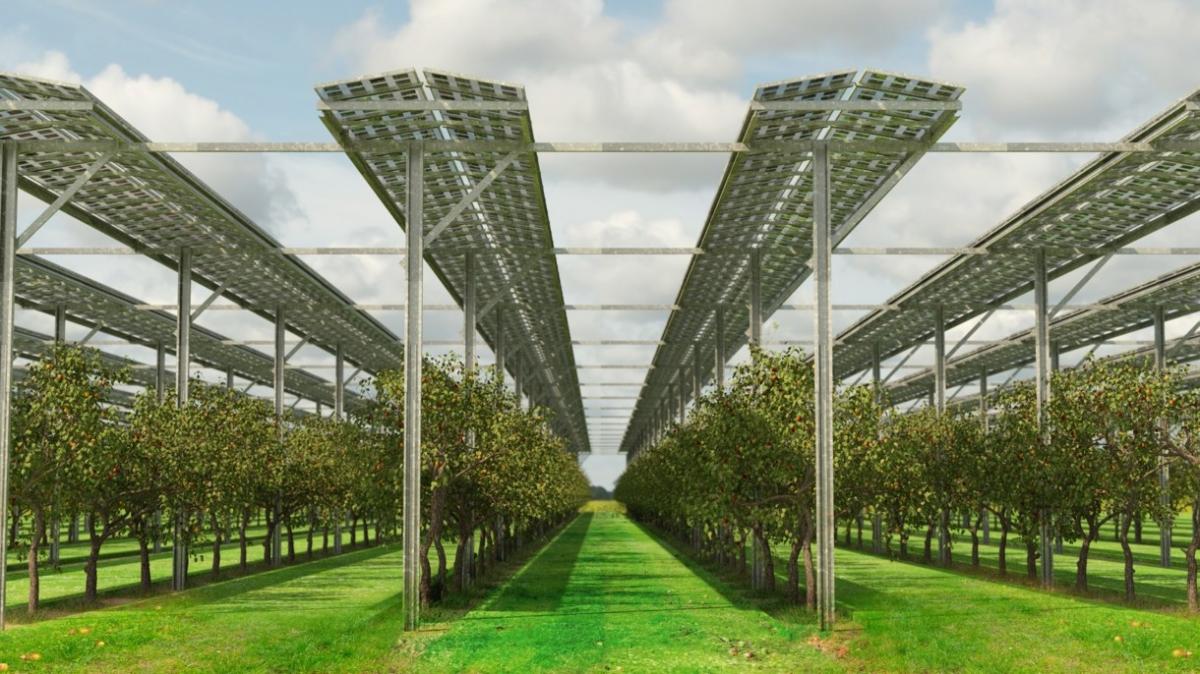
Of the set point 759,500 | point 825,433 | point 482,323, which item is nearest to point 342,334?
point 482,323

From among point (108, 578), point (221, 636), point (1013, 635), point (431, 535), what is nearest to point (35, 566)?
point (221, 636)

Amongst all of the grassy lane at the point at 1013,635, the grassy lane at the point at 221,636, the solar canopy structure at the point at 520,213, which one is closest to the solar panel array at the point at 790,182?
the solar canopy structure at the point at 520,213

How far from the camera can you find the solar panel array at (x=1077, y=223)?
28328 millimetres

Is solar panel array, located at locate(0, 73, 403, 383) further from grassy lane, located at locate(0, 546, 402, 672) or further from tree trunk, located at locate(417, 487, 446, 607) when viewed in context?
grassy lane, located at locate(0, 546, 402, 672)

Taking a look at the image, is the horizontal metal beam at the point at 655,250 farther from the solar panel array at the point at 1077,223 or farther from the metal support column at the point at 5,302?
the metal support column at the point at 5,302

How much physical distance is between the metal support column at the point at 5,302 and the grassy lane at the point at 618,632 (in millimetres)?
10694

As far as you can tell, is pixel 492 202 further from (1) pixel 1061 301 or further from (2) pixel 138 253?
(1) pixel 1061 301

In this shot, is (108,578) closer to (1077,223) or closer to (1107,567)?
(1077,223)

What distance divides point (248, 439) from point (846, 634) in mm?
24442

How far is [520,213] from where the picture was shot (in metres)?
32.8

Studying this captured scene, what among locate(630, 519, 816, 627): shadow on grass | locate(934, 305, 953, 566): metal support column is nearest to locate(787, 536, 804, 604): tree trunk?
locate(630, 519, 816, 627): shadow on grass

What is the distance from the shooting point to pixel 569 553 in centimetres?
5841

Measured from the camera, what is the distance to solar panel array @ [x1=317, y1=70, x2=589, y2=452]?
77.9ft

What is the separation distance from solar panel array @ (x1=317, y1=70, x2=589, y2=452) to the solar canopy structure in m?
0.08
